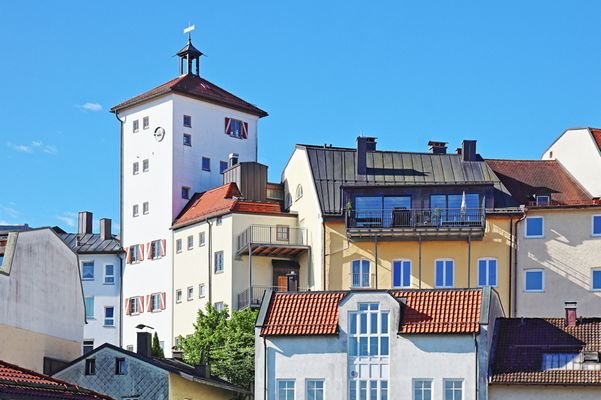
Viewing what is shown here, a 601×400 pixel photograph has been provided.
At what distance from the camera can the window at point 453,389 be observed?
70.6 m

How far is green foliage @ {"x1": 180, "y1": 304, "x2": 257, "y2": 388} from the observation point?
8512 centimetres

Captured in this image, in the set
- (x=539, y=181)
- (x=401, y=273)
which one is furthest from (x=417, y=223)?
(x=539, y=181)

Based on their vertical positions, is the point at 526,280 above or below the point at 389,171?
below

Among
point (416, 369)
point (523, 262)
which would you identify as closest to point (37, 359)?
point (416, 369)

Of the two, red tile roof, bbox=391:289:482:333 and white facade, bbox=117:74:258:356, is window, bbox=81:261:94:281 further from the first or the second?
red tile roof, bbox=391:289:482:333

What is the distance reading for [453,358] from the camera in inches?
2790

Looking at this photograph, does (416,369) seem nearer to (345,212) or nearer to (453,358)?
(453,358)

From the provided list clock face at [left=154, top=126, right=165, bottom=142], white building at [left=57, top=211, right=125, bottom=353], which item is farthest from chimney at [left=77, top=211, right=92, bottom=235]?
clock face at [left=154, top=126, right=165, bottom=142]

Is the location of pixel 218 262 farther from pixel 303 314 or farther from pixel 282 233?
pixel 303 314

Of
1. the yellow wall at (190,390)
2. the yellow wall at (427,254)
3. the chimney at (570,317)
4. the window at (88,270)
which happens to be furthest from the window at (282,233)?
the chimney at (570,317)

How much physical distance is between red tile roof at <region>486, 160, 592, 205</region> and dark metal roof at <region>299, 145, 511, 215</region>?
47.3 inches

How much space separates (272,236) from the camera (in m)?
97.8

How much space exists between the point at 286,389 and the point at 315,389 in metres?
1.28

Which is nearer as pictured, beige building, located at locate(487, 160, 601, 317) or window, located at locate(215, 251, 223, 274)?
beige building, located at locate(487, 160, 601, 317)
